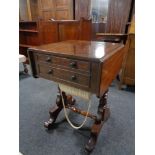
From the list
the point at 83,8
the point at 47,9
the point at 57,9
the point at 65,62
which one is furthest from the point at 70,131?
the point at 47,9

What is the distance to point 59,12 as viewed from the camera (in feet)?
12.7

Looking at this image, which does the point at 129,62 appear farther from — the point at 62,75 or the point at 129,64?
the point at 62,75

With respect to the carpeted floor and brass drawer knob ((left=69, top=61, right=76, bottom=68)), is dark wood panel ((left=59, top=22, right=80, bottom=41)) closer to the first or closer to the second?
the carpeted floor

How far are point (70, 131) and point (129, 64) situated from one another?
1299 millimetres

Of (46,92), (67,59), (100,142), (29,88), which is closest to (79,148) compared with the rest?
(100,142)

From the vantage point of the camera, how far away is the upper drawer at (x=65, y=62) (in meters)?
0.73

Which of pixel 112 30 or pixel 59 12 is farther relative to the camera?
pixel 59 12

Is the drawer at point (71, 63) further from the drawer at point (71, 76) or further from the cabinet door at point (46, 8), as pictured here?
the cabinet door at point (46, 8)

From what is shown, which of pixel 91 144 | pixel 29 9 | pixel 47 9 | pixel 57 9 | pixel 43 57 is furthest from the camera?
pixel 29 9

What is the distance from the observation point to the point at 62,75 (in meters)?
0.85

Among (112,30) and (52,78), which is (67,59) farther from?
(112,30)

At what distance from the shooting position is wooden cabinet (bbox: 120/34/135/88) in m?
1.88

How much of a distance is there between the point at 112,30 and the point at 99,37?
2.13 ft

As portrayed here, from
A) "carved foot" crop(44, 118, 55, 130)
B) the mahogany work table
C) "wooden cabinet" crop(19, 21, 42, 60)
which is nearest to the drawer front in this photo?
the mahogany work table
